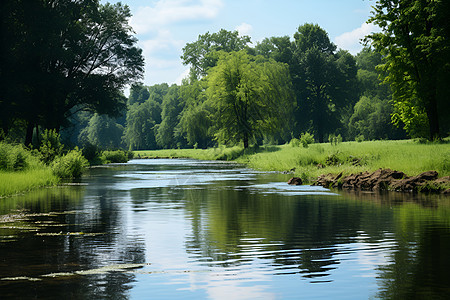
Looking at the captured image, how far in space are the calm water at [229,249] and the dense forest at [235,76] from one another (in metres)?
25.5

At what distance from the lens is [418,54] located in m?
42.5

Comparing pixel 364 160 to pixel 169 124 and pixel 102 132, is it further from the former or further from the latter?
pixel 102 132

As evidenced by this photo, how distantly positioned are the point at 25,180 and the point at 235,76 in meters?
46.0

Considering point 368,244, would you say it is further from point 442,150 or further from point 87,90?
point 87,90

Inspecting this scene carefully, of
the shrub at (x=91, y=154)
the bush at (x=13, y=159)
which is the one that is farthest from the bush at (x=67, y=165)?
the shrub at (x=91, y=154)

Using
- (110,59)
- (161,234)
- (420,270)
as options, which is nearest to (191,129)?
(110,59)

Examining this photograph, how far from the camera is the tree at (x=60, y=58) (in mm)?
46969

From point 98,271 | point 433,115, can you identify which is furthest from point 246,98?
point 98,271

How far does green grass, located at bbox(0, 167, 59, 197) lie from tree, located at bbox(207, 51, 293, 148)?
3824 cm

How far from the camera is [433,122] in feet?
143

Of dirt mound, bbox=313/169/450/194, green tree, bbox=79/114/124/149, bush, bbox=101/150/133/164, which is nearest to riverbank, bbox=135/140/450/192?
dirt mound, bbox=313/169/450/194

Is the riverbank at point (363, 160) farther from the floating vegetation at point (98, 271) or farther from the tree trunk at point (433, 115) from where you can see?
the floating vegetation at point (98, 271)

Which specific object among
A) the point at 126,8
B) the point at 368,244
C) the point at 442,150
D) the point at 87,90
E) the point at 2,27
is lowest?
the point at 368,244

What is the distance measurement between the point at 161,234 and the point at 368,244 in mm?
5146
